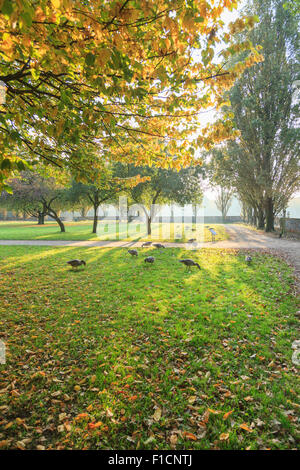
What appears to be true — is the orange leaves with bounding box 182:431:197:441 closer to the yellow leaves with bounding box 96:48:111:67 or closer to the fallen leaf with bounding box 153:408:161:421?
the fallen leaf with bounding box 153:408:161:421

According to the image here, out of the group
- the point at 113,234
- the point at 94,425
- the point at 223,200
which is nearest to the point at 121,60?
the point at 94,425

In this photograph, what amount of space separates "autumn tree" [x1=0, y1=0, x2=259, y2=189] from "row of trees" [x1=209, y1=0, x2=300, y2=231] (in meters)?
18.2

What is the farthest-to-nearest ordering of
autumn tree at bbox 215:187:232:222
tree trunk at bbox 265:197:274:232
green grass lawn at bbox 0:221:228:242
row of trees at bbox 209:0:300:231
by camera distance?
autumn tree at bbox 215:187:232:222 → tree trunk at bbox 265:197:274:232 → green grass lawn at bbox 0:221:228:242 → row of trees at bbox 209:0:300:231

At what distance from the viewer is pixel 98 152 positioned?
655 cm

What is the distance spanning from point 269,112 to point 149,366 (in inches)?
965

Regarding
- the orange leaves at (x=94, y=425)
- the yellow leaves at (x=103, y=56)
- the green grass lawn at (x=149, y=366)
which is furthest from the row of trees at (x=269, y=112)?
the orange leaves at (x=94, y=425)

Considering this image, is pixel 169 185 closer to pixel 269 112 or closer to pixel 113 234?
pixel 113 234

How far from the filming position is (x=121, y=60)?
2607mm

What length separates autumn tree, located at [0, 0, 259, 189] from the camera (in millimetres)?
2471

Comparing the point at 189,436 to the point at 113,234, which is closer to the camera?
the point at 189,436

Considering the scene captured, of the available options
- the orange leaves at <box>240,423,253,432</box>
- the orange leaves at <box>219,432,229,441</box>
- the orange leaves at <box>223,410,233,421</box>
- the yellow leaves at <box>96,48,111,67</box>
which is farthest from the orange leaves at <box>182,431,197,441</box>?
the yellow leaves at <box>96,48,111,67</box>

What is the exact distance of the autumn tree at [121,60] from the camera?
247 centimetres
